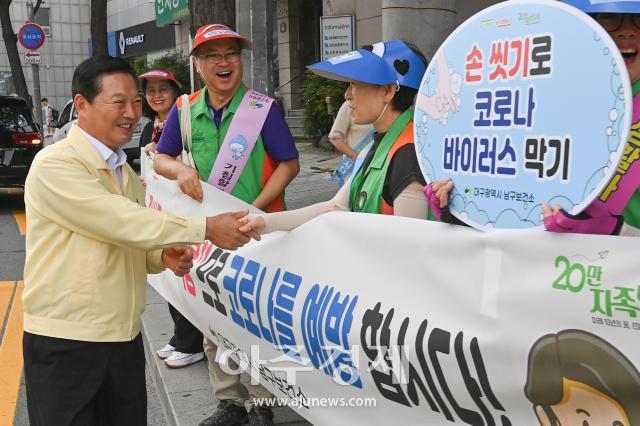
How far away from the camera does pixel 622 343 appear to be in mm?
1589

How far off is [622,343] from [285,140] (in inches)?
81.0

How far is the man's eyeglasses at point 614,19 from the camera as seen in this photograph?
1.88 m

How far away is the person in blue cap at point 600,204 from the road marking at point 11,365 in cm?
323

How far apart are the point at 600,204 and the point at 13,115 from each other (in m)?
11.0

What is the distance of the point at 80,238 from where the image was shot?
221 cm

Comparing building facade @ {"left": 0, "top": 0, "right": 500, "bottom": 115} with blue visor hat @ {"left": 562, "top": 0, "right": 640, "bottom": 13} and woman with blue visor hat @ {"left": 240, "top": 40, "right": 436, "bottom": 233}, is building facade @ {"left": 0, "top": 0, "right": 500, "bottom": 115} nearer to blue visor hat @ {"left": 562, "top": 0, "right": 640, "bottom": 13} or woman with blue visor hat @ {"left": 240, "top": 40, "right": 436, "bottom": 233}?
woman with blue visor hat @ {"left": 240, "top": 40, "right": 436, "bottom": 233}

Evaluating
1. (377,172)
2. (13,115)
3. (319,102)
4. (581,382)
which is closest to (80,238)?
(377,172)

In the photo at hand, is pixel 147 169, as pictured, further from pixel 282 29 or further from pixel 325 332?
pixel 282 29

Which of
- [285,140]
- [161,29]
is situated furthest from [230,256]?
[161,29]

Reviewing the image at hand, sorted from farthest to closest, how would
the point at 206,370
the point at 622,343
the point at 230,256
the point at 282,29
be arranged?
the point at 282,29 < the point at 206,370 < the point at 230,256 < the point at 622,343

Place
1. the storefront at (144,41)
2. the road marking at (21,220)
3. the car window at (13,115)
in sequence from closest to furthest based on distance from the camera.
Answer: the road marking at (21,220), the car window at (13,115), the storefront at (144,41)

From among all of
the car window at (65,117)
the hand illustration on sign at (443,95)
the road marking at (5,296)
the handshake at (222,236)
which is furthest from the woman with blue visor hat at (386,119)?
the car window at (65,117)

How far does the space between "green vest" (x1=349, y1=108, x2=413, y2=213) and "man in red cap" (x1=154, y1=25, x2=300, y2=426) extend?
869 millimetres

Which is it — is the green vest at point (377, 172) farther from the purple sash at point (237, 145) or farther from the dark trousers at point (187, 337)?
the dark trousers at point (187, 337)
